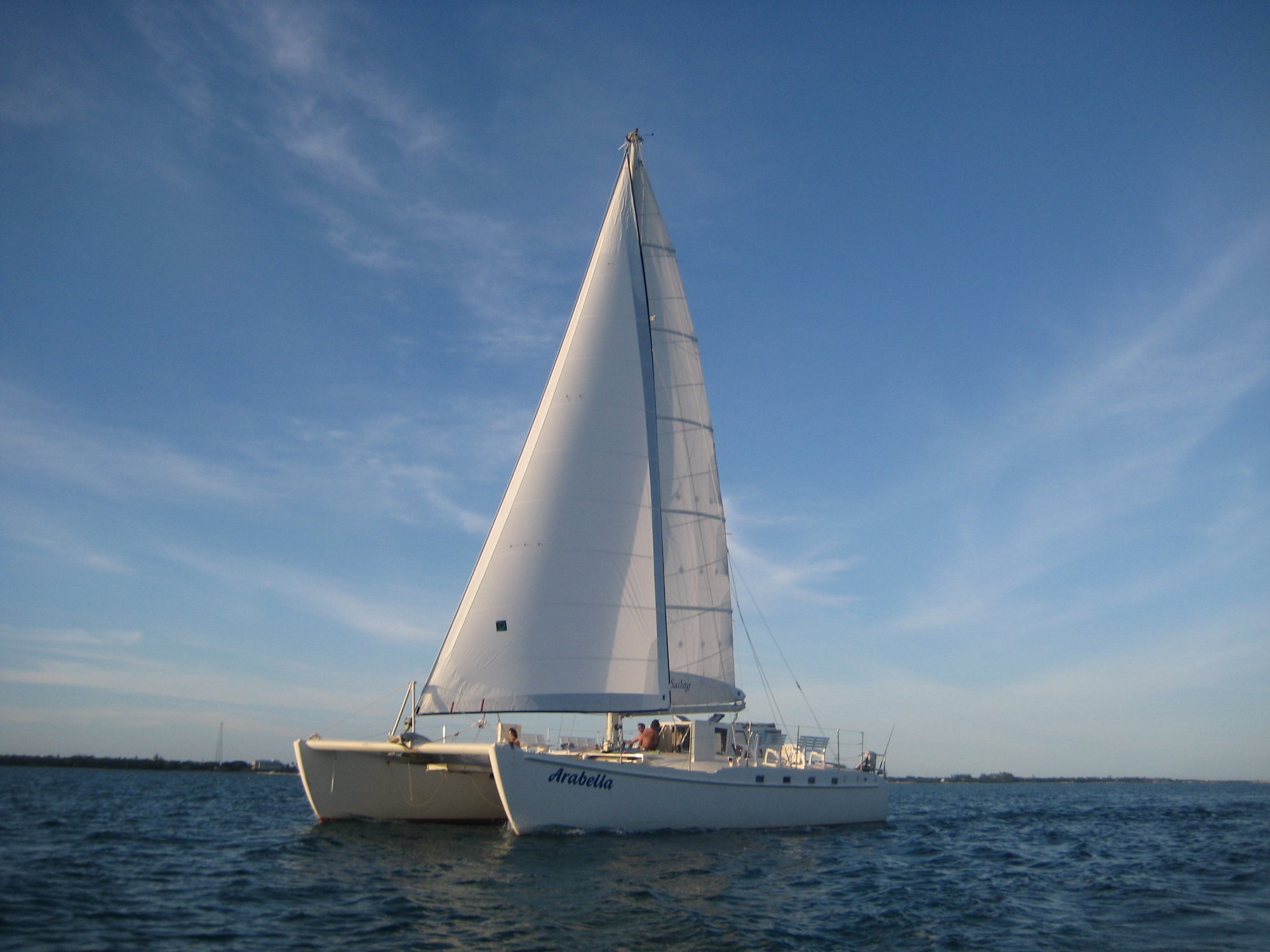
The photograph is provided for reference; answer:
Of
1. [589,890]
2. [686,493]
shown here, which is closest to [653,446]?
[686,493]

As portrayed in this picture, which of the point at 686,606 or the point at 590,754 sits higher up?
the point at 686,606

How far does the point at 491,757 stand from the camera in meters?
14.1

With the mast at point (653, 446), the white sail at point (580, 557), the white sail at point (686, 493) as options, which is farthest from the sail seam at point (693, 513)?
the white sail at point (580, 557)

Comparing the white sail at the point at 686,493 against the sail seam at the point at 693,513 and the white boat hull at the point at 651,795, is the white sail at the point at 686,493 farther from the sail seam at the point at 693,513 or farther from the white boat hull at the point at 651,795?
the white boat hull at the point at 651,795

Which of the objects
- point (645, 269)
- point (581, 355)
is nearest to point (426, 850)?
point (581, 355)

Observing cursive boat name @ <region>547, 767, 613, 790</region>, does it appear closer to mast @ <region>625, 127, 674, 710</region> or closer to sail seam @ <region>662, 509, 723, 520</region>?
mast @ <region>625, 127, 674, 710</region>

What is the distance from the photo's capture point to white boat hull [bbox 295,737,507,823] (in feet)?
52.6

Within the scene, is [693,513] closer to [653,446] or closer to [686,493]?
[686,493]

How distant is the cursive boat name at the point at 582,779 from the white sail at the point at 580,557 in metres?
1.46

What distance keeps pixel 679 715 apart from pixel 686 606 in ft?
8.75

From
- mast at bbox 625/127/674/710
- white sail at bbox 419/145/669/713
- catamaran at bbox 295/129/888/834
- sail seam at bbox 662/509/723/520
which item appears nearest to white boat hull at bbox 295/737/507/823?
catamaran at bbox 295/129/888/834

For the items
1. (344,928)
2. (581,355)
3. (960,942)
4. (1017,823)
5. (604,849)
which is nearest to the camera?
(344,928)

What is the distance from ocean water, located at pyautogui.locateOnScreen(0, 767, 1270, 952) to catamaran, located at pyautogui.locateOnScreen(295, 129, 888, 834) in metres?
0.71

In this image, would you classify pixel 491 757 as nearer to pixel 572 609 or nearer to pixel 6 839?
pixel 572 609
